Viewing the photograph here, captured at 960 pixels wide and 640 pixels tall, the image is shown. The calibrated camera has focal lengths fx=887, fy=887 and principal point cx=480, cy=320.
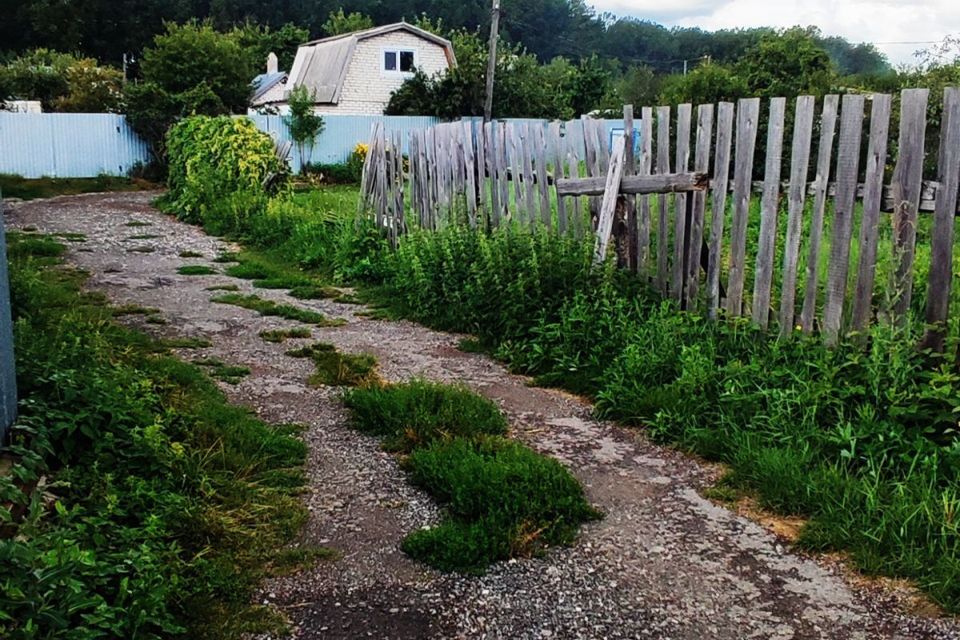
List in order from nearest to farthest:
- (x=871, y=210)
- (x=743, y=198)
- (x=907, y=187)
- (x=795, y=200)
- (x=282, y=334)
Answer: (x=907, y=187) → (x=871, y=210) → (x=795, y=200) → (x=743, y=198) → (x=282, y=334)

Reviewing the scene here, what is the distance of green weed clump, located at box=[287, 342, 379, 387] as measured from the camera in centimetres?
598

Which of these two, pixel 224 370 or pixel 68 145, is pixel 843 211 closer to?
pixel 224 370

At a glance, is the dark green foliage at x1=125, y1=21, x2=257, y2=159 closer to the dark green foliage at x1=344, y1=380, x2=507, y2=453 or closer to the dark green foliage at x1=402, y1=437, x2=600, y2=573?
the dark green foliage at x1=344, y1=380, x2=507, y2=453

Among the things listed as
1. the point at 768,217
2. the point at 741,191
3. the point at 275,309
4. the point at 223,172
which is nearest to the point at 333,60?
the point at 223,172

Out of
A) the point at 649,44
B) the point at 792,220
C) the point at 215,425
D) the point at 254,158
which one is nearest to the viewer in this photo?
the point at 215,425

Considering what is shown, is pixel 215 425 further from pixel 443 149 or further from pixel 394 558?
pixel 443 149

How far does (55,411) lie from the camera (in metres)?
3.63

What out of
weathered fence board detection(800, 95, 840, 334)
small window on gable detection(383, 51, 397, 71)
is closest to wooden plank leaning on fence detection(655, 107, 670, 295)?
weathered fence board detection(800, 95, 840, 334)

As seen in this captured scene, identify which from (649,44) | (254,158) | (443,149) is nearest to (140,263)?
(443,149)

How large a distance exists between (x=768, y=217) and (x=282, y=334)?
154 inches

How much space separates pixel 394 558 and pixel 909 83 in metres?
16.8

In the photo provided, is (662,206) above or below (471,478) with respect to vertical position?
above

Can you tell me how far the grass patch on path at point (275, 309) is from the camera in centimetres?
794

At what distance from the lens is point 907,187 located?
484 cm
